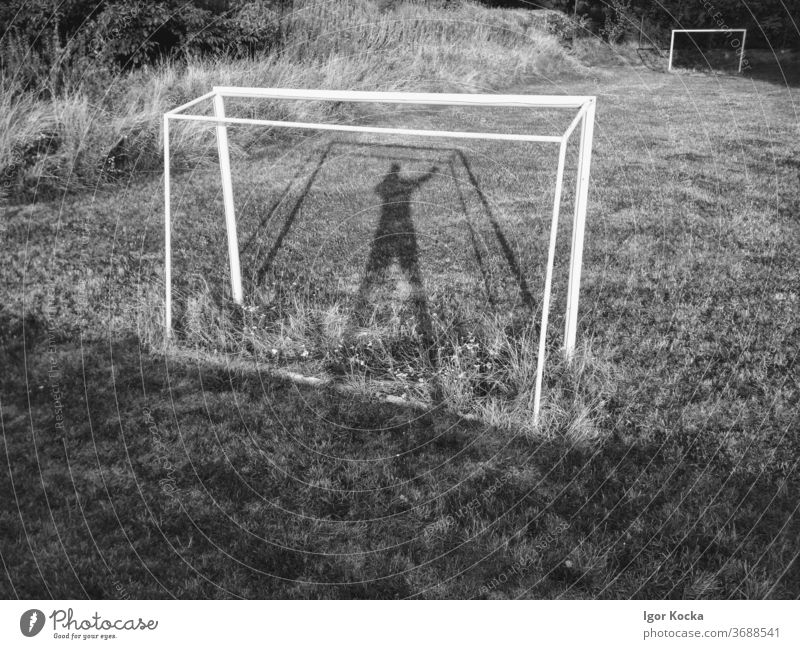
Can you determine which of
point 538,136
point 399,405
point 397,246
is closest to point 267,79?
point 397,246

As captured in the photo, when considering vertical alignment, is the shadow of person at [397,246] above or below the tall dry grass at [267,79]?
below

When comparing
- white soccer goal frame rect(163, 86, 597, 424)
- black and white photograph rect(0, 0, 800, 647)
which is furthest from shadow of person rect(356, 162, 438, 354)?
white soccer goal frame rect(163, 86, 597, 424)

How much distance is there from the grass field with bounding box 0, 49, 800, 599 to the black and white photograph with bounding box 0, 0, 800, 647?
2cm

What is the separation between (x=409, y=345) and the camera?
6285 millimetres

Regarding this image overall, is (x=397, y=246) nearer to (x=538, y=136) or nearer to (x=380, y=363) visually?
(x=380, y=363)

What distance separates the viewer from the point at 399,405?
5551 mm

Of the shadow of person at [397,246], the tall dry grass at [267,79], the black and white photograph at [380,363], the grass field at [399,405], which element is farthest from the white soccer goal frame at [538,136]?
the tall dry grass at [267,79]

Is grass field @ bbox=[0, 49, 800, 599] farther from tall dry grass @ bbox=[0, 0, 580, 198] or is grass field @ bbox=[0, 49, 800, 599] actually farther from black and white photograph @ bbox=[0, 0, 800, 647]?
tall dry grass @ bbox=[0, 0, 580, 198]

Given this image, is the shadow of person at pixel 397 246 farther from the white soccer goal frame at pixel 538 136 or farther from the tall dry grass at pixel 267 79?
the tall dry grass at pixel 267 79

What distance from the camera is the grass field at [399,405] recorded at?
4.08 m

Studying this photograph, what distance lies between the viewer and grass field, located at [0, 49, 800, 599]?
161 inches

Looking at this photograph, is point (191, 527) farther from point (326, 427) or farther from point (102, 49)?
point (102, 49)

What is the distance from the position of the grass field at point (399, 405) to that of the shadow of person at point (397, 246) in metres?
0.05
